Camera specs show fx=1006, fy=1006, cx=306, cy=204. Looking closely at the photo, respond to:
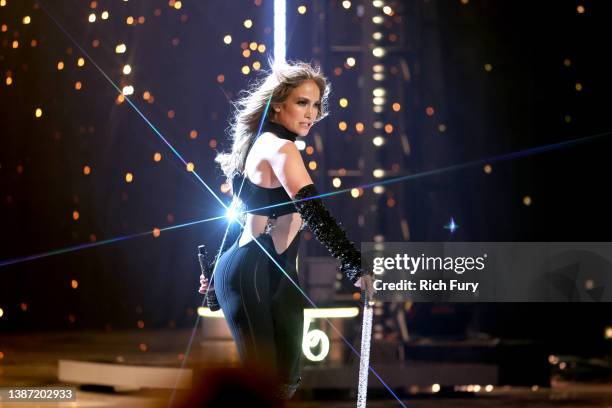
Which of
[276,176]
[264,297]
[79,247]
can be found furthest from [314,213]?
[79,247]

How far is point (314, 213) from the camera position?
2494 millimetres

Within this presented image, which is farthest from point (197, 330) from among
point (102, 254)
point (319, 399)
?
point (319, 399)

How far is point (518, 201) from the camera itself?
8.09m

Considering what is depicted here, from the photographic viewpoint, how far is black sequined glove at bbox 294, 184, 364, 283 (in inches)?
98.2

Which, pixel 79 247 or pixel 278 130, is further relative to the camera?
pixel 79 247

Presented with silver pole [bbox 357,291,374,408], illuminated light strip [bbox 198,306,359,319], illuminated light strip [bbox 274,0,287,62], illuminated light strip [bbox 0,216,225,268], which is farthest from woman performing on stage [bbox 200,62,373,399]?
illuminated light strip [bbox 0,216,225,268]

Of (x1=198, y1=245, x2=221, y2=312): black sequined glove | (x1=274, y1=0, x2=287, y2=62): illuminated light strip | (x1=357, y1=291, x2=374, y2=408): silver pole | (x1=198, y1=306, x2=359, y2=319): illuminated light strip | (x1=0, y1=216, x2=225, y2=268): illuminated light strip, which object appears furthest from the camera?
(x1=0, y1=216, x2=225, y2=268): illuminated light strip

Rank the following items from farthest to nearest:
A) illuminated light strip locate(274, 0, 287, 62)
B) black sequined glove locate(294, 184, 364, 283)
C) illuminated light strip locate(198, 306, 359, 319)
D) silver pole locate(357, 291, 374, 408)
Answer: illuminated light strip locate(198, 306, 359, 319) < illuminated light strip locate(274, 0, 287, 62) < silver pole locate(357, 291, 374, 408) < black sequined glove locate(294, 184, 364, 283)

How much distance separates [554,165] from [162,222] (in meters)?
3.69

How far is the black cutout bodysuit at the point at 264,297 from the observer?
2.56 m

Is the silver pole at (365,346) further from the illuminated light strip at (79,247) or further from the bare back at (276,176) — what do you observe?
the illuminated light strip at (79,247)

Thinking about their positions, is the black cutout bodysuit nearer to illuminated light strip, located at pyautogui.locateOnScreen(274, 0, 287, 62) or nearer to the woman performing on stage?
the woman performing on stage

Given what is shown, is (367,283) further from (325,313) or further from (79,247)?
(79,247)

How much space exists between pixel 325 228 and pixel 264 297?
0.25m
